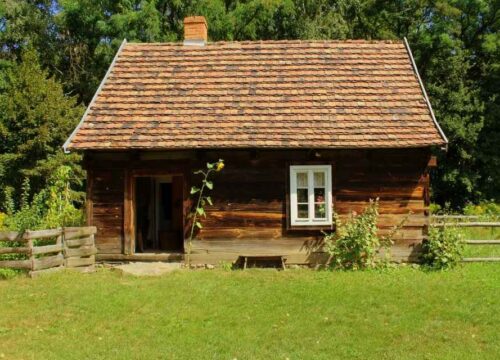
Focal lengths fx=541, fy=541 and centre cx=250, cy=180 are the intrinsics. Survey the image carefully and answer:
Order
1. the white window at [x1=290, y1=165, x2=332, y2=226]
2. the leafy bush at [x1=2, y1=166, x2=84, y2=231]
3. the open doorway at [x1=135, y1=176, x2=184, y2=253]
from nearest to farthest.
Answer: the white window at [x1=290, y1=165, x2=332, y2=226] < the leafy bush at [x1=2, y1=166, x2=84, y2=231] < the open doorway at [x1=135, y1=176, x2=184, y2=253]

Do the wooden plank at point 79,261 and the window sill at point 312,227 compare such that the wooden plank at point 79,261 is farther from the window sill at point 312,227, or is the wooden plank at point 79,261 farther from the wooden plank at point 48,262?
the window sill at point 312,227

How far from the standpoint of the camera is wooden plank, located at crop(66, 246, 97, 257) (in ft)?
41.2

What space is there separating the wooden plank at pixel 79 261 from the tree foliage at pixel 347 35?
13.6 metres

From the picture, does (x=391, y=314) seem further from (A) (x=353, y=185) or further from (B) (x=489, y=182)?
(B) (x=489, y=182)

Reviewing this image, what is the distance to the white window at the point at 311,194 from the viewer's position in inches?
520

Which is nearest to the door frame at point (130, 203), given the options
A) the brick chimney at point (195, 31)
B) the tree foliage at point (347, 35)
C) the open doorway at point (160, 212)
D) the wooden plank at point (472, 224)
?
the open doorway at point (160, 212)

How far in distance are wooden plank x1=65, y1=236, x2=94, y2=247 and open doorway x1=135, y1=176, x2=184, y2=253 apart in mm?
2784

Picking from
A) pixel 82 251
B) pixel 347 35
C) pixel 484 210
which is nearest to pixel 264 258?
pixel 82 251

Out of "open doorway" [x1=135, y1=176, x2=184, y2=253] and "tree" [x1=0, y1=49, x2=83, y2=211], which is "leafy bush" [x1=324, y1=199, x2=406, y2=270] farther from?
"tree" [x1=0, y1=49, x2=83, y2=211]

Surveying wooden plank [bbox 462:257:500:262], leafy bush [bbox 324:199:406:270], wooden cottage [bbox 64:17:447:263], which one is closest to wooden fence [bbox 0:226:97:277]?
wooden cottage [bbox 64:17:447:263]

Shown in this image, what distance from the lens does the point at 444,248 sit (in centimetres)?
1248

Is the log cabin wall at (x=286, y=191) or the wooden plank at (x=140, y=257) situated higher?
the log cabin wall at (x=286, y=191)

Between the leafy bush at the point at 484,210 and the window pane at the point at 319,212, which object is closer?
the window pane at the point at 319,212

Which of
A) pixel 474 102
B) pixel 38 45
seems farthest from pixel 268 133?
pixel 38 45
